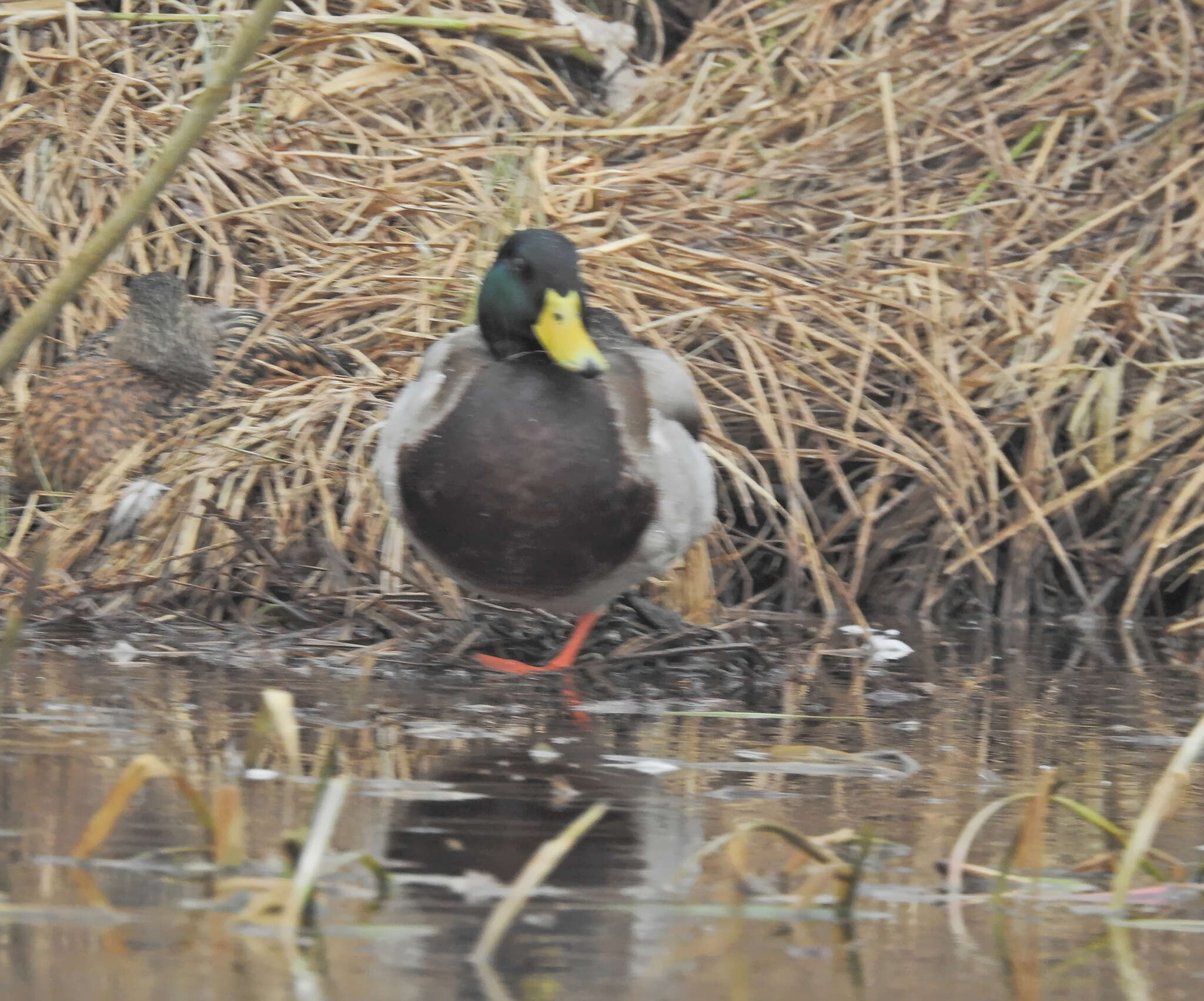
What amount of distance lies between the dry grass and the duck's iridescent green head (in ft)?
2.29

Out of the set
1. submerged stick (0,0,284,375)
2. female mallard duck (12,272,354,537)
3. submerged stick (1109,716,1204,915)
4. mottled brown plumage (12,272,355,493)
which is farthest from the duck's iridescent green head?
submerged stick (0,0,284,375)

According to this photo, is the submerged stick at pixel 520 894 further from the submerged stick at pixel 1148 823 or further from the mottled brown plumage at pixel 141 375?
the mottled brown plumage at pixel 141 375

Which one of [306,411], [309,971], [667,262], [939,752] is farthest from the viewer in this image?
[667,262]

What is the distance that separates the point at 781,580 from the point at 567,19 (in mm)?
2691

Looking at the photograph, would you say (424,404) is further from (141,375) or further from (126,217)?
(126,217)

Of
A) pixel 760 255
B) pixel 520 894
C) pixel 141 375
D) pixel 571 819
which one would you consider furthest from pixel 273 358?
pixel 520 894

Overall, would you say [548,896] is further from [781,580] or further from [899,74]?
[899,74]

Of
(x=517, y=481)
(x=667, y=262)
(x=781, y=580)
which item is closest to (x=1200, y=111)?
(x=667, y=262)

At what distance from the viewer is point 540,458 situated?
329 cm

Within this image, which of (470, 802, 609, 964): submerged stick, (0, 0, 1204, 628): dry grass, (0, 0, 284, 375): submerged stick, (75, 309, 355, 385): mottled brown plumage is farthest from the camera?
(75, 309, 355, 385): mottled brown plumage

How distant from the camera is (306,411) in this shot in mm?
4414

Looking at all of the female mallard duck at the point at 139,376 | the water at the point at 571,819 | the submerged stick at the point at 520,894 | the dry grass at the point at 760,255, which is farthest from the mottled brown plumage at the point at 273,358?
the submerged stick at the point at 520,894

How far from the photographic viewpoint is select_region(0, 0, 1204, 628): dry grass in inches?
177

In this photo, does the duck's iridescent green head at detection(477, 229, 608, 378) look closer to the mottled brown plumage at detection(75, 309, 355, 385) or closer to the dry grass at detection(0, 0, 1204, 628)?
the dry grass at detection(0, 0, 1204, 628)
